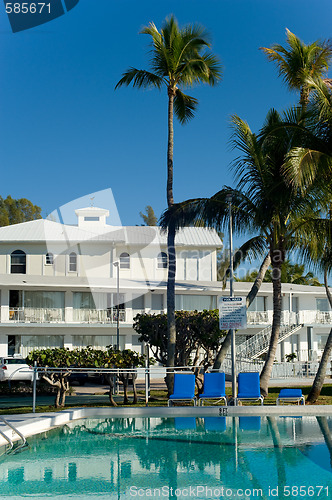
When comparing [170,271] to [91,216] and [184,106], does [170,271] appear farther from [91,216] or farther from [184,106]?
[91,216]

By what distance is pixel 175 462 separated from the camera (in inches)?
443

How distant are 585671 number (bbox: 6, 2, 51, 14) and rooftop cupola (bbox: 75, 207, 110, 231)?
122 feet

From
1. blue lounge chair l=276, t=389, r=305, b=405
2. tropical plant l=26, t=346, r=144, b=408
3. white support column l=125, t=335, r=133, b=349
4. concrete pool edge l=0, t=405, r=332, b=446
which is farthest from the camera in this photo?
white support column l=125, t=335, r=133, b=349

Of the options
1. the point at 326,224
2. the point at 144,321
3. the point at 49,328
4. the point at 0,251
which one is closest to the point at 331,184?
the point at 326,224

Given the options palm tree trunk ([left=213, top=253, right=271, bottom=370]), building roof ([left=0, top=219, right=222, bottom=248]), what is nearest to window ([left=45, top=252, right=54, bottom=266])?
building roof ([left=0, top=219, right=222, bottom=248])

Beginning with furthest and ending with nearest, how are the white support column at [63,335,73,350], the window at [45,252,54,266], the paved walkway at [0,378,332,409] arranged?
the window at [45,252,54,266], the white support column at [63,335,73,350], the paved walkway at [0,378,332,409]

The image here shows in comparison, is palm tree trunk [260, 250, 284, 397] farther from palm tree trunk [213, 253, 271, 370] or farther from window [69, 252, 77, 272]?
window [69, 252, 77, 272]

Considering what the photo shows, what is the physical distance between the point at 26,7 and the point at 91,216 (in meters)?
38.5

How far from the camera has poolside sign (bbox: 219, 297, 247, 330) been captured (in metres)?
18.2

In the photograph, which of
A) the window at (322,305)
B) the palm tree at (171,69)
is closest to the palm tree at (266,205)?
the palm tree at (171,69)

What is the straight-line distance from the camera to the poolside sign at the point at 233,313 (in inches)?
719

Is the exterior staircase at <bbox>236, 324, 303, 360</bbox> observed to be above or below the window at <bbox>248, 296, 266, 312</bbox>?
below

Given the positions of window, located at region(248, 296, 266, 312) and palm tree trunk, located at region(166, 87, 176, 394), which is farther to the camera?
window, located at region(248, 296, 266, 312)

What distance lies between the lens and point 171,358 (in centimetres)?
2203
